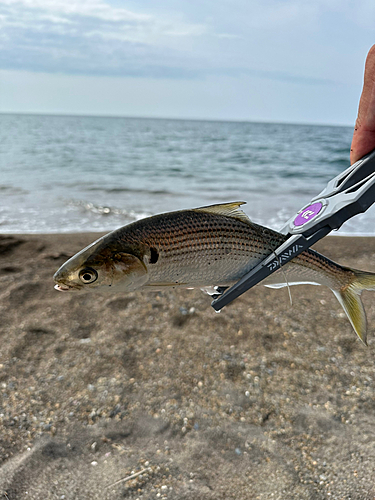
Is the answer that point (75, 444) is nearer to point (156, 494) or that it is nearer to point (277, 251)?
point (156, 494)

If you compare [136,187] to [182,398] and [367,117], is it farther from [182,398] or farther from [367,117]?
[367,117]

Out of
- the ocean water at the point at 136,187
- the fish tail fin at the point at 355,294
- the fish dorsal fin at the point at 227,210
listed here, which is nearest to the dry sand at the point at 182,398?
the fish tail fin at the point at 355,294

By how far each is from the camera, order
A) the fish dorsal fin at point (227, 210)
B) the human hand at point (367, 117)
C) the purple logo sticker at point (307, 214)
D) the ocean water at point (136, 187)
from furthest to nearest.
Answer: the ocean water at point (136, 187) → the human hand at point (367, 117) → the purple logo sticker at point (307, 214) → the fish dorsal fin at point (227, 210)

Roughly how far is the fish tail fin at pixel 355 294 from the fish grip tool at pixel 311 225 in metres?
0.29

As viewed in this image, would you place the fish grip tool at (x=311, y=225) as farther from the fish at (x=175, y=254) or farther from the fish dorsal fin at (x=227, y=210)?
the fish dorsal fin at (x=227, y=210)

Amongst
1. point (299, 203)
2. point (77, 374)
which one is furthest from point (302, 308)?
point (299, 203)

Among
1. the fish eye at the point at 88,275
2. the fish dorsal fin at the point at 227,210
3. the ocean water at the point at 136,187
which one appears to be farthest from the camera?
the ocean water at the point at 136,187

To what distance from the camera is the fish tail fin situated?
1.69 metres

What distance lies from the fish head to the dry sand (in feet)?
6.31

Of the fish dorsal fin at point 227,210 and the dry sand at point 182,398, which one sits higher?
the fish dorsal fin at point 227,210

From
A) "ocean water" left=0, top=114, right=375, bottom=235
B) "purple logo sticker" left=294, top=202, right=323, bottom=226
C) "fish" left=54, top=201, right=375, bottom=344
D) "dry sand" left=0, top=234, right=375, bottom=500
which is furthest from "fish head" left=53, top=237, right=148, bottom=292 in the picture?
"ocean water" left=0, top=114, right=375, bottom=235

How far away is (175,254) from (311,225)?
0.57 meters

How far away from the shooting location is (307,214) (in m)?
1.64

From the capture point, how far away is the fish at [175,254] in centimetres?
134
